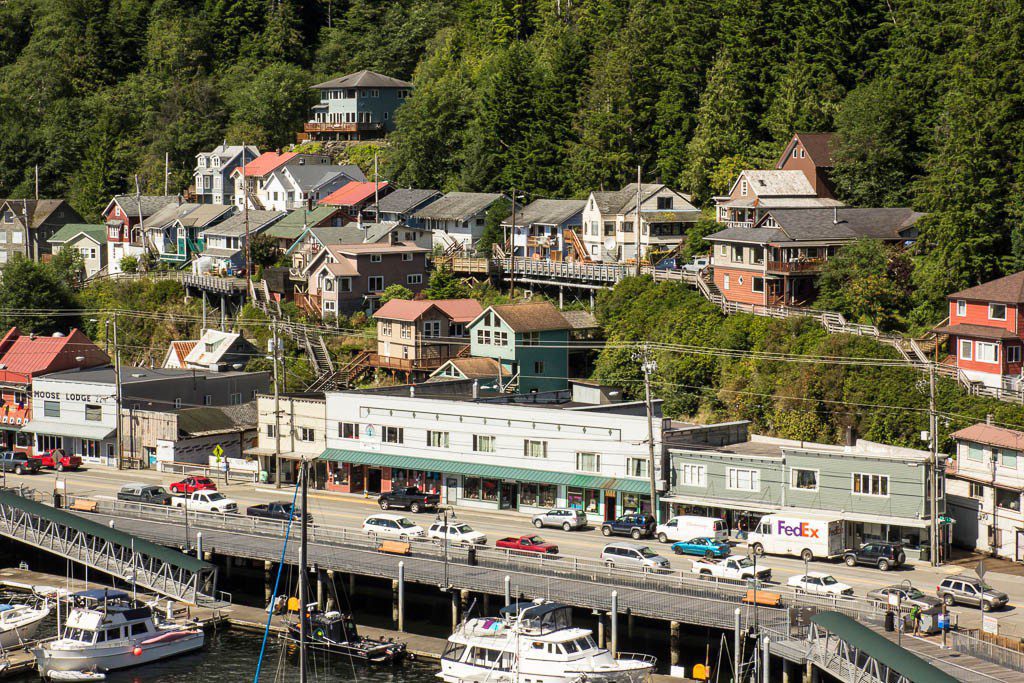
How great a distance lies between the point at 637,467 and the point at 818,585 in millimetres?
17585

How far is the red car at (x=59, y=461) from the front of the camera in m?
89.3

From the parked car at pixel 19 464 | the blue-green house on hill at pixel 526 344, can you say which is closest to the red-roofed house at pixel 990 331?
the blue-green house on hill at pixel 526 344

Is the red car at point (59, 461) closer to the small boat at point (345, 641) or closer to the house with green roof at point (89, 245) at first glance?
the small boat at point (345, 641)

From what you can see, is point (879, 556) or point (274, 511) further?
point (274, 511)

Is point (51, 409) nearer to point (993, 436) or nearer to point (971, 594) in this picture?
point (993, 436)

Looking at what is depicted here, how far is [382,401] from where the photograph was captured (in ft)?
267

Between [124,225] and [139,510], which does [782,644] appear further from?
[124,225]

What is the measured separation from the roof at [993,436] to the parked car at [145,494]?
3970cm

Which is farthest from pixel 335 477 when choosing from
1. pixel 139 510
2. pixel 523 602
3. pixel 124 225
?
pixel 124 225

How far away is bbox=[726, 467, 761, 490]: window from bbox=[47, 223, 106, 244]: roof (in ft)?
289

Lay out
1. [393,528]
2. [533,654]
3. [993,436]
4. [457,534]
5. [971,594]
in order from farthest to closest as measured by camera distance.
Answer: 1. [993,436]
2. [393,528]
3. [457,534]
4. [971,594]
5. [533,654]

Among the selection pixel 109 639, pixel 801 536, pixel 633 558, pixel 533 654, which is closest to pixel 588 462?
pixel 801 536

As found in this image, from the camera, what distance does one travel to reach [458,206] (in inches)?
4742

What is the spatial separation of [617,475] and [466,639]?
69.1 feet
